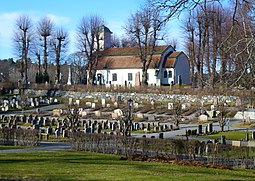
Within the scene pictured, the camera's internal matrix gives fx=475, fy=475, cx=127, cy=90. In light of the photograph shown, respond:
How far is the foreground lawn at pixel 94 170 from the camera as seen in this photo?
12594mm

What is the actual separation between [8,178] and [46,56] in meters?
57.4

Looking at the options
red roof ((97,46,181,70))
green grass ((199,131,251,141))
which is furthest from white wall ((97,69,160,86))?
green grass ((199,131,251,141))

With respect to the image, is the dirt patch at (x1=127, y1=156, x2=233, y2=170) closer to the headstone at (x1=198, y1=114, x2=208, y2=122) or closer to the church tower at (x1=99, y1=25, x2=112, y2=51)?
the headstone at (x1=198, y1=114, x2=208, y2=122)

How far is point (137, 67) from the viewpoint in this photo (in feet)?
234

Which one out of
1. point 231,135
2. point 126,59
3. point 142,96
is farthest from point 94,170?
point 126,59

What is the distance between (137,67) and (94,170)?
2267 inches

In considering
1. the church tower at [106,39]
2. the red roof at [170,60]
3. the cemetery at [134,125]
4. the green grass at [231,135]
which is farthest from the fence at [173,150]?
the church tower at [106,39]

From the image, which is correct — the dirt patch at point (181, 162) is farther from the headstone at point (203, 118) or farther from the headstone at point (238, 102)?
the headstone at point (238, 102)

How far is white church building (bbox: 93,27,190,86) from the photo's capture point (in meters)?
70.4

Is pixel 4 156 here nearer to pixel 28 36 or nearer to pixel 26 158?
pixel 26 158

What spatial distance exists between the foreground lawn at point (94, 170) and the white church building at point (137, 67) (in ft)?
165

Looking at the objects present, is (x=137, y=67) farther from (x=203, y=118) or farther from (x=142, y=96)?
(x=203, y=118)

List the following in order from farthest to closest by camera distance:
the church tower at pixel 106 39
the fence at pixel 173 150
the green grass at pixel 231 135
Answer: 1. the church tower at pixel 106 39
2. the green grass at pixel 231 135
3. the fence at pixel 173 150

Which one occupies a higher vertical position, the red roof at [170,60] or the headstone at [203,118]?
the red roof at [170,60]
